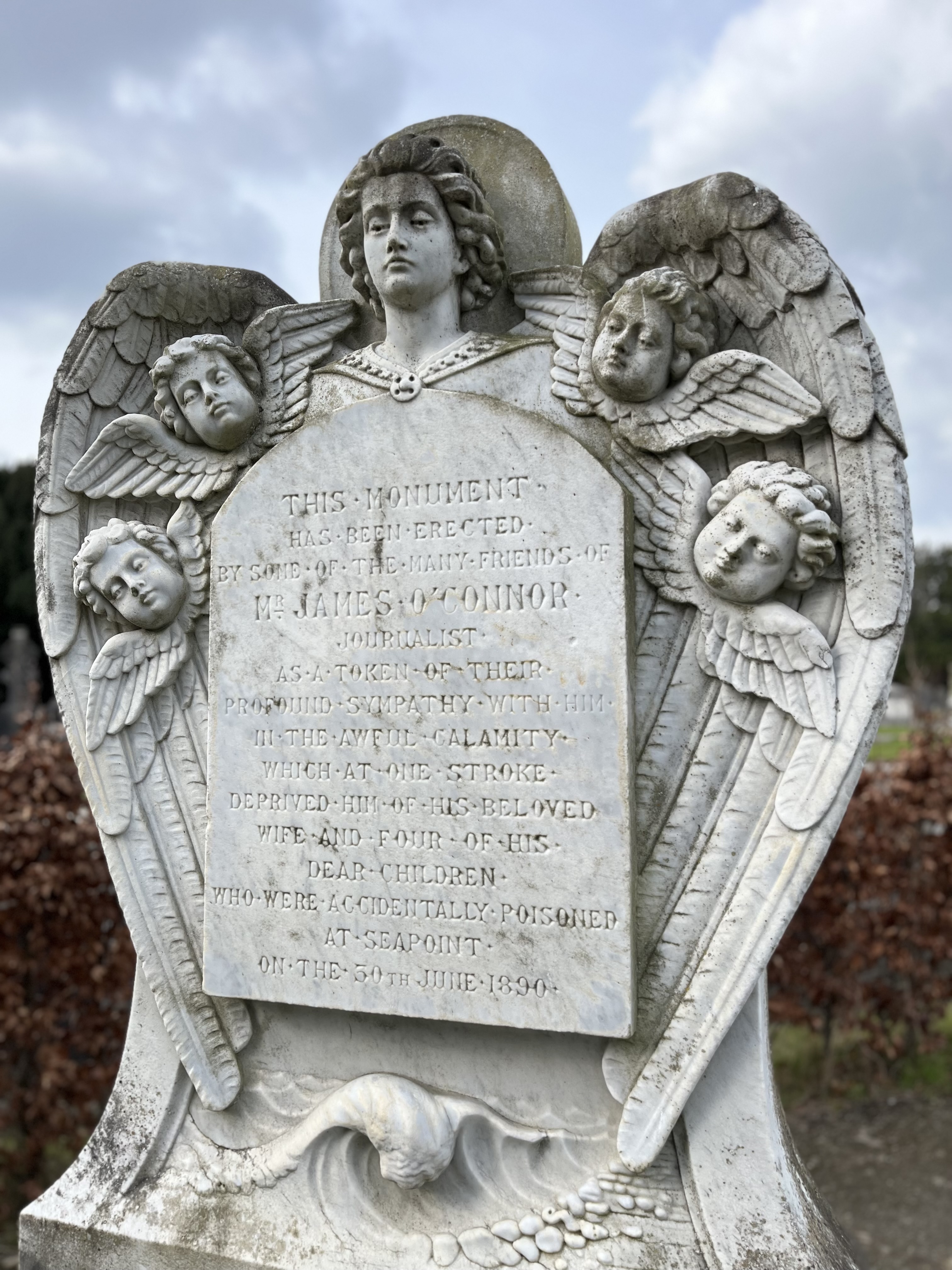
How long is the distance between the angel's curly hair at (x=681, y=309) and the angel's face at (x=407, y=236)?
484mm

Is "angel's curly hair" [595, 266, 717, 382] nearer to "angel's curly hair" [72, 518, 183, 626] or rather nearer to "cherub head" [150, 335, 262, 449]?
"cherub head" [150, 335, 262, 449]

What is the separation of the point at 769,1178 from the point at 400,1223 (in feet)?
3.10

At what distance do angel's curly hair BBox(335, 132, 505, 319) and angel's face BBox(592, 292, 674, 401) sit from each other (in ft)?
1.45

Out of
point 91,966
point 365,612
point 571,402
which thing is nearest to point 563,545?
point 571,402

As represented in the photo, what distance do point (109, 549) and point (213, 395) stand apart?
54 cm

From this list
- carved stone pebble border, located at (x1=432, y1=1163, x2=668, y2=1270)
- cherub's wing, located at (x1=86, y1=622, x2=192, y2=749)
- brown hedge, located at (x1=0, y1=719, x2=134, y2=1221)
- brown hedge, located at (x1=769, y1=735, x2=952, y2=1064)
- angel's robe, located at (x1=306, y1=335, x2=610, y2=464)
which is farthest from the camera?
brown hedge, located at (x1=769, y1=735, x2=952, y2=1064)

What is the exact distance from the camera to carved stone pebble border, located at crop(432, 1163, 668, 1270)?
2.47m

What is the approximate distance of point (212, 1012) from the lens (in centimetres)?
292

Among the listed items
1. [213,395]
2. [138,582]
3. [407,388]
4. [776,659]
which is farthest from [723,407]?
[138,582]

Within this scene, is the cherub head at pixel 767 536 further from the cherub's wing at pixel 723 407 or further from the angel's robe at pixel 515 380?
the angel's robe at pixel 515 380

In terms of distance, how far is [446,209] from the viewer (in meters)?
2.72

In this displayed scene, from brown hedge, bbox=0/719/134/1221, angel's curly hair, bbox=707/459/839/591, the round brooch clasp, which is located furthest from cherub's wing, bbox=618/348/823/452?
brown hedge, bbox=0/719/134/1221

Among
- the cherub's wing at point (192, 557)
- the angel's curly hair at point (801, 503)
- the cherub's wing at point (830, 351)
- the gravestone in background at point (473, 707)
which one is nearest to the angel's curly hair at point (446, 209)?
the gravestone in background at point (473, 707)

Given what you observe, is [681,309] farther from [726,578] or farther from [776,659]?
[776,659]
